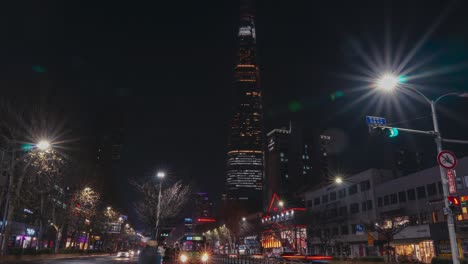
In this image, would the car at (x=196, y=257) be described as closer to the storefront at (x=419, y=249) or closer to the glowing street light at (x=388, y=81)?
the storefront at (x=419, y=249)

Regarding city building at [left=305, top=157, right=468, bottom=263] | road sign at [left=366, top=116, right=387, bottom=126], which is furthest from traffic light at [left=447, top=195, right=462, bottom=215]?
city building at [left=305, top=157, right=468, bottom=263]

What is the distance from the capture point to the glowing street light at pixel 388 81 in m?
18.0

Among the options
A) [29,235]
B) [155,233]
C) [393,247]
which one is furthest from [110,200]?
[393,247]

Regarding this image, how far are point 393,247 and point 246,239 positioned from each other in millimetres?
67045

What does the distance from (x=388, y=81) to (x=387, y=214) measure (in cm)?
4781

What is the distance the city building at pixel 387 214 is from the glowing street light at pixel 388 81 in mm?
22692

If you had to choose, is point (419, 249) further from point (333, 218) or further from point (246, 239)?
point (246, 239)

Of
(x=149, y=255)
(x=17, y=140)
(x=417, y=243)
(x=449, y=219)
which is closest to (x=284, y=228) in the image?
(x=417, y=243)

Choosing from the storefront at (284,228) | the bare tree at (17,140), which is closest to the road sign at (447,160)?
the bare tree at (17,140)

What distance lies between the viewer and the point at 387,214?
59.1m

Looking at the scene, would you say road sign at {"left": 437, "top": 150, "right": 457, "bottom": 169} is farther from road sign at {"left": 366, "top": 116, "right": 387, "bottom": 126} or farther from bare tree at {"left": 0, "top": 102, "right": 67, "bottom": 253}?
bare tree at {"left": 0, "top": 102, "right": 67, "bottom": 253}

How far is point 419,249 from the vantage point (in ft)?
175

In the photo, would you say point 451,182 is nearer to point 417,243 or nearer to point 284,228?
point 417,243

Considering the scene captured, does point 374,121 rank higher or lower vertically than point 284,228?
higher
